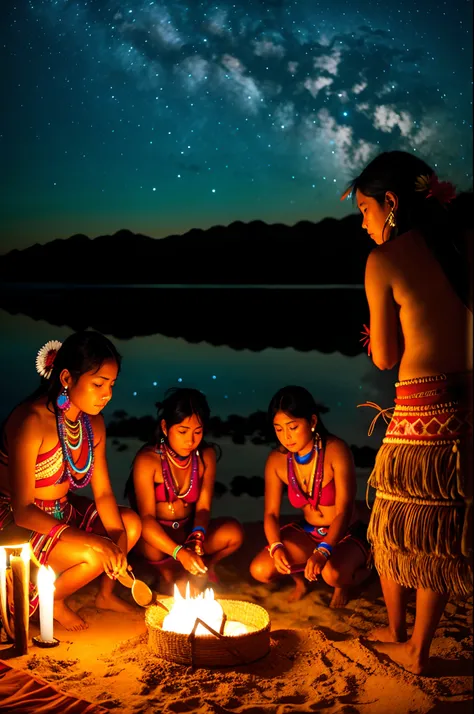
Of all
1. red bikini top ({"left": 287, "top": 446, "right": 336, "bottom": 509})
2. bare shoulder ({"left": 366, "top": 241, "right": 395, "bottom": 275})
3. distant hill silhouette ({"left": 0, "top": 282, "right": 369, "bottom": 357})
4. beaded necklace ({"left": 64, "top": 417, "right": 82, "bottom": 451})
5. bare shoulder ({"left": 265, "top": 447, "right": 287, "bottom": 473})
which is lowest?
red bikini top ({"left": 287, "top": 446, "right": 336, "bottom": 509})

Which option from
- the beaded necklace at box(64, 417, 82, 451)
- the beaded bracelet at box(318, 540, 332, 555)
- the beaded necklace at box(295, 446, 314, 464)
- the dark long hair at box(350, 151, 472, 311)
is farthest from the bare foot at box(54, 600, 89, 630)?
the dark long hair at box(350, 151, 472, 311)

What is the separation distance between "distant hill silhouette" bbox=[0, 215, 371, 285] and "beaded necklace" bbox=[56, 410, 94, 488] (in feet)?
33.5

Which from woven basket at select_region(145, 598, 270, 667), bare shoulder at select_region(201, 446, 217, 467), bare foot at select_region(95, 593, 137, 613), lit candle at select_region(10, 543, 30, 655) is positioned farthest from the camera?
bare shoulder at select_region(201, 446, 217, 467)

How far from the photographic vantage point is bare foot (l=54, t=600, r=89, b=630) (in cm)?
344

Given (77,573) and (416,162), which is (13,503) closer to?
(77,573)

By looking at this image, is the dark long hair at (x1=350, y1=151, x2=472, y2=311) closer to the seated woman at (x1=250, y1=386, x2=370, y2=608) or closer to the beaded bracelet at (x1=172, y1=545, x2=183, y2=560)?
the seated woman at (x1=250, y1=386, x2=370, y2=608)

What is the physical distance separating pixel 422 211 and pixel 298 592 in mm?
2011

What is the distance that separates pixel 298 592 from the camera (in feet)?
12.7

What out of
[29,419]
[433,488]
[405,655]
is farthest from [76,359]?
[405,655]

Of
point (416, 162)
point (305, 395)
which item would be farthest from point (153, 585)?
point (416, 162)

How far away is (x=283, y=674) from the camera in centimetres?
296

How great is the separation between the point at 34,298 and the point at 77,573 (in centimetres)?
1279

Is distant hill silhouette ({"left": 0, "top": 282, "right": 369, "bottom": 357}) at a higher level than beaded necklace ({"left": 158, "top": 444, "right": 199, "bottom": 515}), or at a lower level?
higher

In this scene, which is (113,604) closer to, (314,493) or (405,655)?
(314,493)
